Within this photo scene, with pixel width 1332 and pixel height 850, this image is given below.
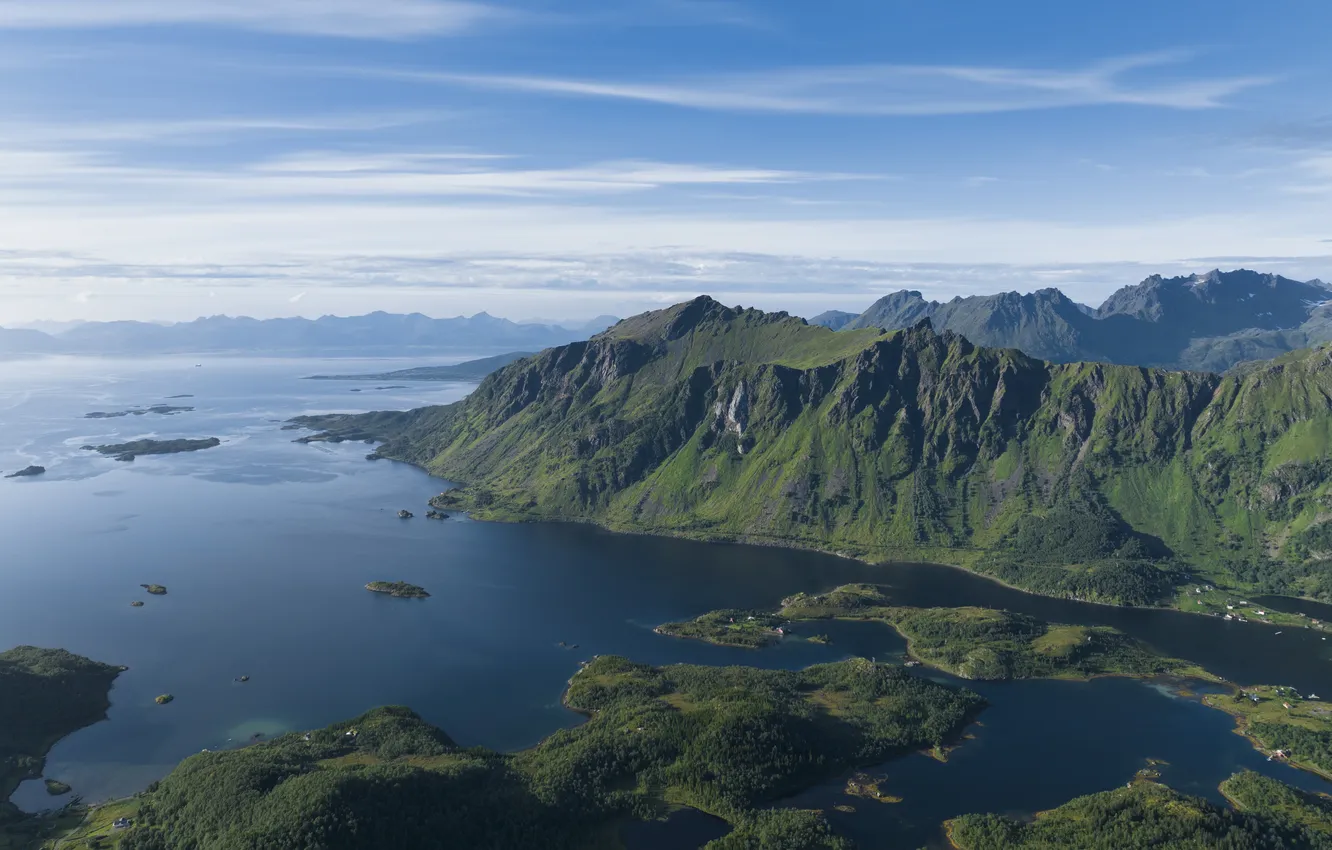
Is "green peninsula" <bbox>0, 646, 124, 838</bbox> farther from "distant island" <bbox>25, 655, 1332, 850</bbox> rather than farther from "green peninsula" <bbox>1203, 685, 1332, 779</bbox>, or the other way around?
"green peninsula" <bbox>1203, 685, 1332, 779</bbox>

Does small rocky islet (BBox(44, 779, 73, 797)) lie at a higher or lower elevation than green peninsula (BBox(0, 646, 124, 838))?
lower

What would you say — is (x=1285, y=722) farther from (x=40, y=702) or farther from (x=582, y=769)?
(x=40, y=702)

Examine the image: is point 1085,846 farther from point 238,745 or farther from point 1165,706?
point 238,745

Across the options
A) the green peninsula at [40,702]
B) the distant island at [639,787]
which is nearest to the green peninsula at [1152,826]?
the distant island at [639,787]

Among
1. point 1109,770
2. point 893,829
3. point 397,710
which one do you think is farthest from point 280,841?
point 1109,770

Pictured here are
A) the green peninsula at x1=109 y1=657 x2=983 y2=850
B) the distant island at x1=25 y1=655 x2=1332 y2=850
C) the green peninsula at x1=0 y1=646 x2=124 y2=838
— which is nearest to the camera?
the green peninsula at x1=109 y1=657 x2=983 y2=850

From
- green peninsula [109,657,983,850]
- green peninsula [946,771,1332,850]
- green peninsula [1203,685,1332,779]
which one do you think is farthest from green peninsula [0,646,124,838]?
green peninsula [1203,685,1332,779]
